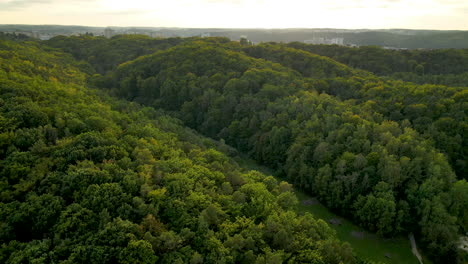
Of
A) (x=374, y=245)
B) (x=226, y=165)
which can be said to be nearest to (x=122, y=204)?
(x=226, y=165)

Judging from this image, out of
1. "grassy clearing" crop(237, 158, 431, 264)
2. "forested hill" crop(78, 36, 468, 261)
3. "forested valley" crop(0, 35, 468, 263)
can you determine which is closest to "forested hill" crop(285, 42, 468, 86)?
"forested valley" crop(0, 35, 468, 263)

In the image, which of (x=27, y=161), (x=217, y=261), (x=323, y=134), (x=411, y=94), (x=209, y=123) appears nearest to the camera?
(x=217, y=261)

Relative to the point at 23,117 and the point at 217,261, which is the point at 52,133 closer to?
the point at 23,117

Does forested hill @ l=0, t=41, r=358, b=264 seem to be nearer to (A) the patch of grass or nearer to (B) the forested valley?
(B) the forested valley

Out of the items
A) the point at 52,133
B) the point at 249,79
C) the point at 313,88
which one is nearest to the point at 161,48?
the point at 249,79

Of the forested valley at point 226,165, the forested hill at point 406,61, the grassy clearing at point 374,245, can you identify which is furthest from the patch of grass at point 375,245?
the forested hill at point 406,61
